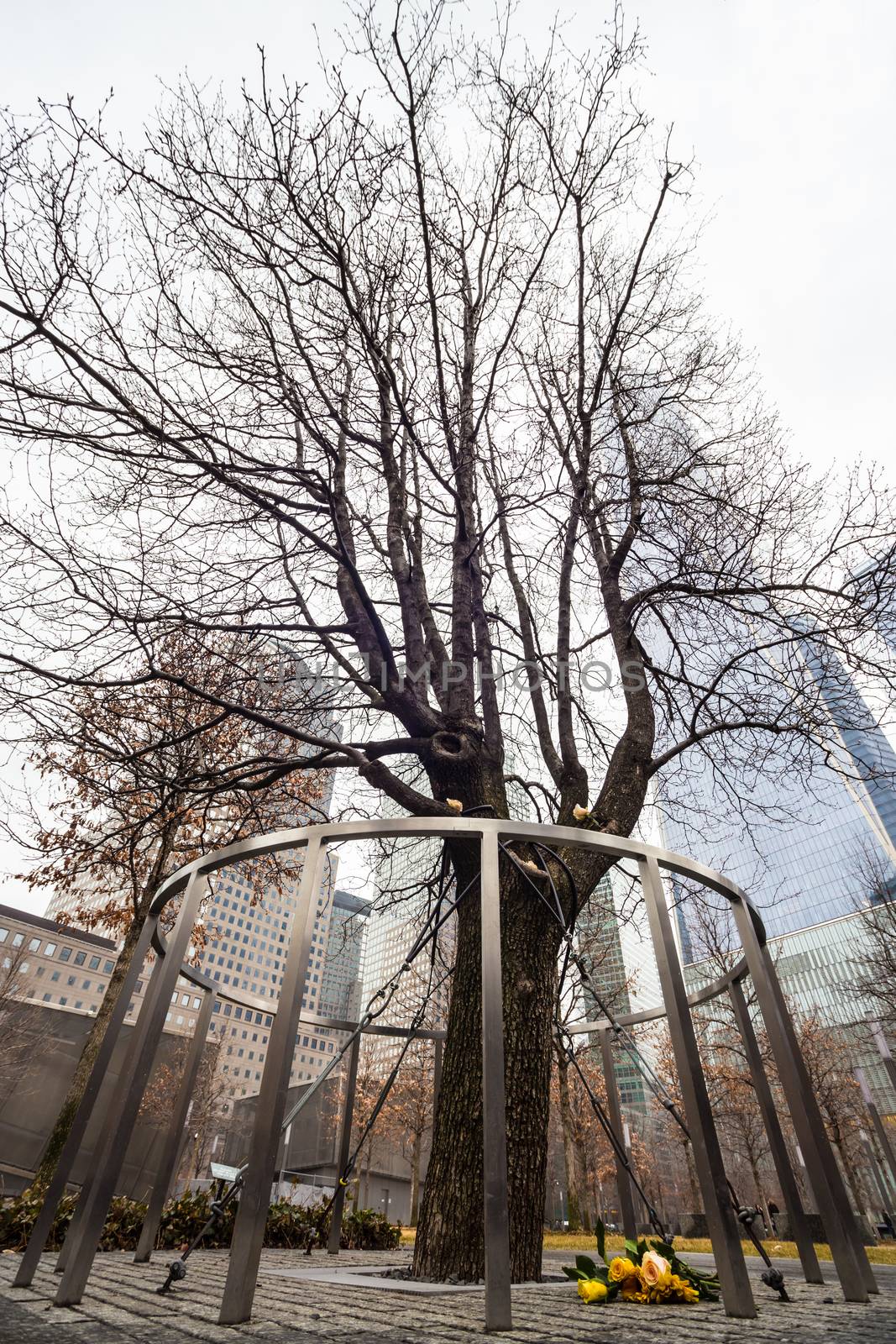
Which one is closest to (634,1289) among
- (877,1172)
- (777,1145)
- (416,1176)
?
(777,1145)

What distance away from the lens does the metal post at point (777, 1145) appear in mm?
3082

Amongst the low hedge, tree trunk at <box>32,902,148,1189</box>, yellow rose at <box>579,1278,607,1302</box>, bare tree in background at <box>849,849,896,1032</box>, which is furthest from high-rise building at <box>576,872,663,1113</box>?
bare tree in background at <box>849,849,896,1032</box>

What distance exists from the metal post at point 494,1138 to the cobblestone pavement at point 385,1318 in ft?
0.30

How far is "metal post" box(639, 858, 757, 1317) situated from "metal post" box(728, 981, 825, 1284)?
0.87 meters

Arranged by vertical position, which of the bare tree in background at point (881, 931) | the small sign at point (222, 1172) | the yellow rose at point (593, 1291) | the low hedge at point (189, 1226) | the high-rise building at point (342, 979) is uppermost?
the bare tree in background at point (881, 931)

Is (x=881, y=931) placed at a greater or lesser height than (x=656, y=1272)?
greater

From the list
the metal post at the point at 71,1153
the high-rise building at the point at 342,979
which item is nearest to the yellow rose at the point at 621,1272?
the metal post at the point at 71,1153

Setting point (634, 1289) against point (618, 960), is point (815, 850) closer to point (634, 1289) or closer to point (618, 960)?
point (618, 960)

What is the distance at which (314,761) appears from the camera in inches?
205

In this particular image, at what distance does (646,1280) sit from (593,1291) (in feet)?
1.01

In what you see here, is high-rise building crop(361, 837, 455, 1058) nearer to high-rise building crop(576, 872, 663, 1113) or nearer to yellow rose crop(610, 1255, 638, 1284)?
high-rise building crop(576, 872, 663, 1113)

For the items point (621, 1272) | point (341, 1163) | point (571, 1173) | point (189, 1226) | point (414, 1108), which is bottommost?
point (621, 1272)

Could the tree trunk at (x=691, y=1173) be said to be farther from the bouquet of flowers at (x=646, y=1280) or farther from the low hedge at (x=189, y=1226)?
the bouquet of flowers at (x=646, y=1280)

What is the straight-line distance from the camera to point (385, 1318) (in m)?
2.14
